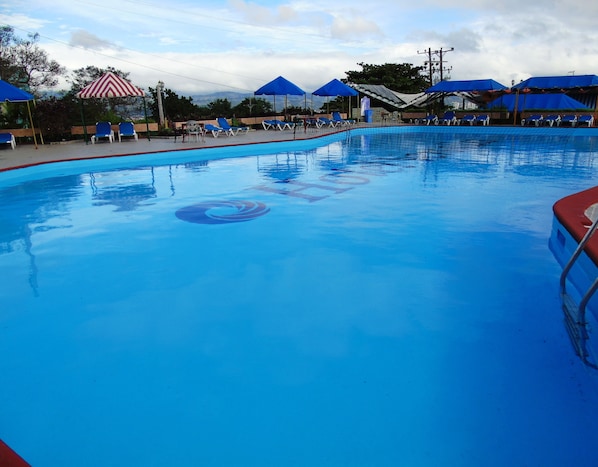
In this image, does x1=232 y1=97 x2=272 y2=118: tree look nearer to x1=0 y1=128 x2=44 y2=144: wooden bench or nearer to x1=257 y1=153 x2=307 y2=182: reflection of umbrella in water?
x1=0 y1=128 x2=44 y2=144: wooden bench

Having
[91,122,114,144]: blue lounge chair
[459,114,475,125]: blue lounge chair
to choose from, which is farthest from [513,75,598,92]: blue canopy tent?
[91,122,114,144]: blue lounge chair

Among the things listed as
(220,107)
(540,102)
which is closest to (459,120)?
(540,102)

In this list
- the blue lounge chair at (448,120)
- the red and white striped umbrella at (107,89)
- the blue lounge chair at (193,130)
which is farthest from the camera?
the blue lounge chair at (448,120)

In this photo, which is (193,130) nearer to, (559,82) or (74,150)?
(74,150)

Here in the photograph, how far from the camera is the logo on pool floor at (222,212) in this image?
5.78 m

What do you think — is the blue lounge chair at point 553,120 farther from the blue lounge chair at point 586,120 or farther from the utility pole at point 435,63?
the utility pole at point 435,63

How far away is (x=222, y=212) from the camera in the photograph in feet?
20.1

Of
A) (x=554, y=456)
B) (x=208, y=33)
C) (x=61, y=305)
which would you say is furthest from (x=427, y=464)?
(x=208, y=33)

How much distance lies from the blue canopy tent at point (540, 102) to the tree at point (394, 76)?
899cm

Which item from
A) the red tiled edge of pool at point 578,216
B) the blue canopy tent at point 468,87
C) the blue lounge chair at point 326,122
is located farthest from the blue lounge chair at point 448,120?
the red tiled edge of pool at point 578,216

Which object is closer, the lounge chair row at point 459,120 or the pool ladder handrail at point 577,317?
the pool ladder handrail at point 577,317

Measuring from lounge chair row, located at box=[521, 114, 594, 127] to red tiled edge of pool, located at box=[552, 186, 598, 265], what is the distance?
1674 centimetres

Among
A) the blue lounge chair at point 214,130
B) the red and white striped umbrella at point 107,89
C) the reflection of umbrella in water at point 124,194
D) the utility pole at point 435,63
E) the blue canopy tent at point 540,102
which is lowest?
the reflection of umbrella in water at point 124,194

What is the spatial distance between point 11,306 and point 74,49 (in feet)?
75.5
